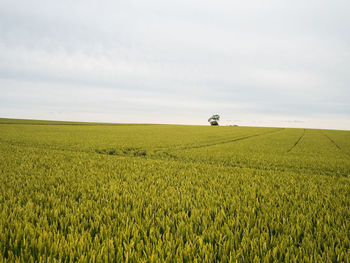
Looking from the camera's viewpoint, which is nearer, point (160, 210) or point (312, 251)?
point (312, 251)

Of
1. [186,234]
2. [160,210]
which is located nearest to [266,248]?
[186,234]

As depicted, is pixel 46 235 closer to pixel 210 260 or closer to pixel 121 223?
pixel 121 223

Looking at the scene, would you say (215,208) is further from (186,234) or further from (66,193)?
(66,193)

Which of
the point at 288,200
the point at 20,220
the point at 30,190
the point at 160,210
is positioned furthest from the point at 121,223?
the point at 288,200

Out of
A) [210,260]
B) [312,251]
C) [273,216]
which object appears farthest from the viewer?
[273,216]

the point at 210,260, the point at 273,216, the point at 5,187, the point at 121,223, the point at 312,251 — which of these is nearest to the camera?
the point at 210,260

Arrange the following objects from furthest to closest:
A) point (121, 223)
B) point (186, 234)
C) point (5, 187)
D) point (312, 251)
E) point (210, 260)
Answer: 1. point (5, 187)
2. point (121, 223)
3. point (186, 234)
4. point (312, 251)
5. point (210, 260)

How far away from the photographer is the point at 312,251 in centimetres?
201

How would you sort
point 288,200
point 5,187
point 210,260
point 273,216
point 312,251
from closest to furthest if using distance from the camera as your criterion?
point 210,260
point 312,251
point 273,216
point 288,200
point 5,187

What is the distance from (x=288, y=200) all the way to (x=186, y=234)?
266 centimetres

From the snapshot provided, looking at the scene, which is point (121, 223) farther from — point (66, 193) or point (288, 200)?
point (288, 200)

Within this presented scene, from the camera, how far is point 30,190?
3926mm

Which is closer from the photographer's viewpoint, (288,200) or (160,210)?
(160,210)

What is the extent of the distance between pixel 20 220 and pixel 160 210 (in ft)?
6.56
